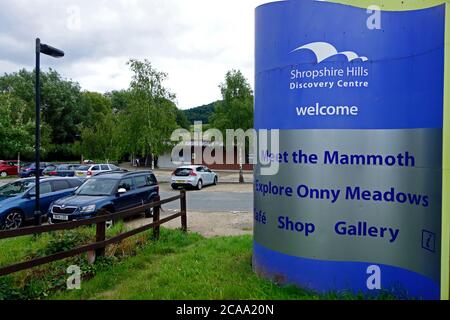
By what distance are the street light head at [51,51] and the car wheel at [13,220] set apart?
4.55 metres

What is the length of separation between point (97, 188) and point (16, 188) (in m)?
2.75

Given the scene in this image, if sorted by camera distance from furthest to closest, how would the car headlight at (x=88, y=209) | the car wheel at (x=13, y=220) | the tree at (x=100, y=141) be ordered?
the tree at (x=100, y=141) < the car wheel at (x=13, y=220) < the car headlight at (x=88, y=209)

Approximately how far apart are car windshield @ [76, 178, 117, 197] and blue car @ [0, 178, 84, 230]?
131cm

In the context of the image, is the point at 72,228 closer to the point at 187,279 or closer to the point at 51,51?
the point at 187,279

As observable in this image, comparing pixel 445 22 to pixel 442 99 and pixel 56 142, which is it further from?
pixel 56 142

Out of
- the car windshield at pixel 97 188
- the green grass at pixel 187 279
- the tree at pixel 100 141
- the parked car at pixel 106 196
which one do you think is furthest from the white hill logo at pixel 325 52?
the tree at pixel 100 141

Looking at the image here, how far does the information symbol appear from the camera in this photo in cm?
390

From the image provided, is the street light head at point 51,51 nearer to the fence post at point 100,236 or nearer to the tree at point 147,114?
the fence post at point 100,236

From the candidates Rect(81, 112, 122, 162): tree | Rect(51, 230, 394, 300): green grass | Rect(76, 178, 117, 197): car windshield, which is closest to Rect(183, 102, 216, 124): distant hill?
Rect(81, 112, 122, 162): tree

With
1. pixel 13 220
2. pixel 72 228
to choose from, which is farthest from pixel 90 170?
pixel 72 228

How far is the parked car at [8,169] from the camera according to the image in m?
33.3

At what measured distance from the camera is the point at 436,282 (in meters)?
3.85
